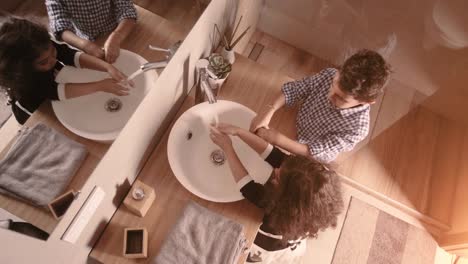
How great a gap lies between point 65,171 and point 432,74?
213cm

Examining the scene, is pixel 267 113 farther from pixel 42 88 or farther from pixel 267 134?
pixel 42 88

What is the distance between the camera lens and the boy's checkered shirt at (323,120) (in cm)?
143

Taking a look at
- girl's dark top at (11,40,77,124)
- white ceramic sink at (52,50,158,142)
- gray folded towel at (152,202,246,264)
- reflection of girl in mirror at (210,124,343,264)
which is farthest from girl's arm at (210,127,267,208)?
girl's dark top at (11,40,77,124)

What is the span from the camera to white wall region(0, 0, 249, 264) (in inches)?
36.3

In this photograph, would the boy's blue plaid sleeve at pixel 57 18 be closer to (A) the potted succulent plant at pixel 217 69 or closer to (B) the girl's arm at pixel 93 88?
(B) the girl's arm at pixel 93 88

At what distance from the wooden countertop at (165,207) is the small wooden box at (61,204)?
22 cm

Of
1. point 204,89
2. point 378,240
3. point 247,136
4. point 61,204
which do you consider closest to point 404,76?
point 378,240

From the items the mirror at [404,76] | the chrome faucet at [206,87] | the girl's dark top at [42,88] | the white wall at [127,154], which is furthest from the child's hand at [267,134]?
the mirror at [404,76]

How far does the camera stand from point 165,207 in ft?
4.17

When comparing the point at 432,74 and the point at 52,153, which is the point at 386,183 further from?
the point at 52,153

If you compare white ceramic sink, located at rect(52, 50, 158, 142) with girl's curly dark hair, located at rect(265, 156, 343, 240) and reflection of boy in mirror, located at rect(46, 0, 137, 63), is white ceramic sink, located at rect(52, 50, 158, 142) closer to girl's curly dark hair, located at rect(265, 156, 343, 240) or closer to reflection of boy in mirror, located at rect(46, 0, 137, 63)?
reflection of boy in mirror, located at rect(46, 0, 137, 63)

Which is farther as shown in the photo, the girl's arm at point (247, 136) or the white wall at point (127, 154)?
the girl's arm at point (247, 136)

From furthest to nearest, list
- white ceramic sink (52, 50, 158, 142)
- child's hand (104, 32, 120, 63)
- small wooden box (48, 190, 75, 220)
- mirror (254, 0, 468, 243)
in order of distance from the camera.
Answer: mirror (254, 0, 468, 243) → child's hand (104, 32, 120, 63) → white ceramic sink (52, 50, 158, 142) → small wooden box (48, 190, 75, 220)

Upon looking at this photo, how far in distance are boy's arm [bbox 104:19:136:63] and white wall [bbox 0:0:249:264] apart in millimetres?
206
